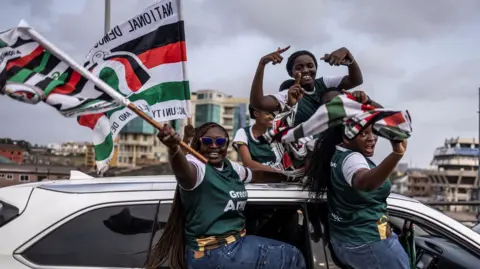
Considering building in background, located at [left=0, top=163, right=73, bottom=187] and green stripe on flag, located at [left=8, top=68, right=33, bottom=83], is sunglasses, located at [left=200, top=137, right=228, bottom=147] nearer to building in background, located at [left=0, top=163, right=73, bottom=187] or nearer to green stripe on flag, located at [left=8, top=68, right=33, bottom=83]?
green stripe on flag, located at [left=8, top=68, right=33, bottom=83]

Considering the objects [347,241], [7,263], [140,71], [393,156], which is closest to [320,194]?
[347,241]

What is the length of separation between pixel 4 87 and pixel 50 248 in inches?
36.4

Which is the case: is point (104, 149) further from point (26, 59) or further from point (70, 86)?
point (26, 59)

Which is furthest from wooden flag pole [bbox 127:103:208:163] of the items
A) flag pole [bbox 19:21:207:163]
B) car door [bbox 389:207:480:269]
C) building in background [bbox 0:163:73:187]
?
building in background [bbox 0:163:73:187]

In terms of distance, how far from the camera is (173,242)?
283cm

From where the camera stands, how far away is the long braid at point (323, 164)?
299 cm

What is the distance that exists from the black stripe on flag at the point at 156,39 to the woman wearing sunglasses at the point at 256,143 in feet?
2.71

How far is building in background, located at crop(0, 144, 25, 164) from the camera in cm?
443

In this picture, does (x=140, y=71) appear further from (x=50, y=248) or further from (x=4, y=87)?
(x=50, y=248)

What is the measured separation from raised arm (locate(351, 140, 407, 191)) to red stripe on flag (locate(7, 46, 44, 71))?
1.81 metres

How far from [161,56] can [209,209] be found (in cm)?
126

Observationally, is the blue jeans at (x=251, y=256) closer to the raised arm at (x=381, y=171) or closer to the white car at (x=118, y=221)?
the white car at (x=118, y=221)

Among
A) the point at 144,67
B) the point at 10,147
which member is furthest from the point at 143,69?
the point at 10,147

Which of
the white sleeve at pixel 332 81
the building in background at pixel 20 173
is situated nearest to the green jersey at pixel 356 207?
the white sleeve at pixel 332 81
